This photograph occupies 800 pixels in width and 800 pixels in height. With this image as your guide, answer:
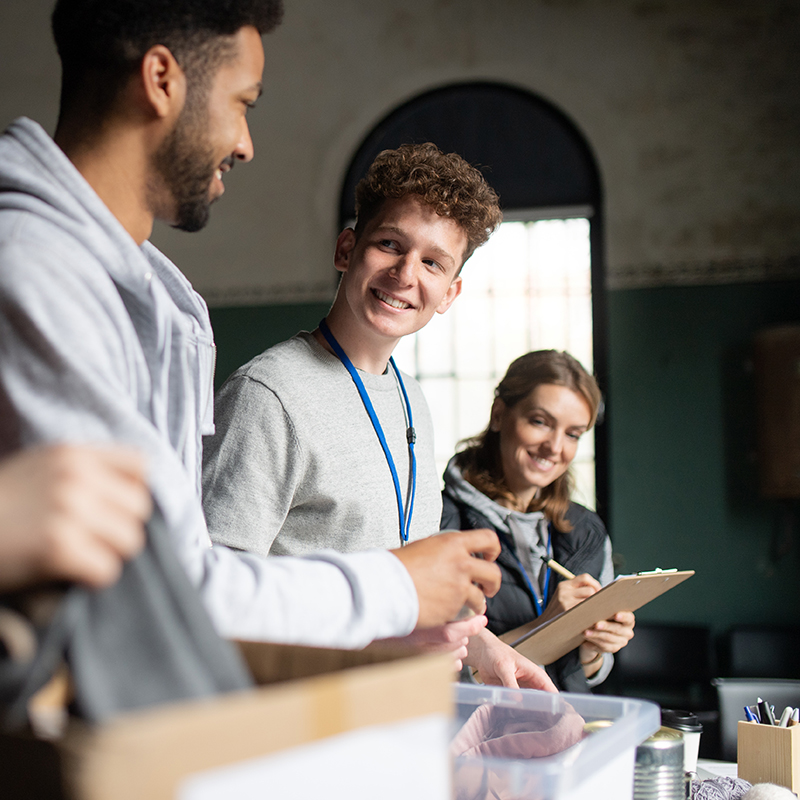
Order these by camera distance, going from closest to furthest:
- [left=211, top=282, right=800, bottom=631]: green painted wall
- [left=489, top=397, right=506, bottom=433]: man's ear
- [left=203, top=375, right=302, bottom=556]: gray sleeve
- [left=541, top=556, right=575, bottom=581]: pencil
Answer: [left=203, top=375, right=302, bottom=556]: gray sleeve < [left=541, top=556, right=575, bottom=581]: pencil < [left=489, top=397, right=506, bottom=433]: man's ear < [left=211, top=282, right=800, bottom=631]: green painted wall

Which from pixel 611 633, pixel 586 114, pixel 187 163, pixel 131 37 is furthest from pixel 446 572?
pixel 586 114

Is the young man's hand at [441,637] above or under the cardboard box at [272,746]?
under

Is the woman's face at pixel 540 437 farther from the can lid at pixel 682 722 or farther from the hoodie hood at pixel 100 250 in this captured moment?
the hoodie hood at pixel 100 250

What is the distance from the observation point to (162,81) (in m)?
0.84

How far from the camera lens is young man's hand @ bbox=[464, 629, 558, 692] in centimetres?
142

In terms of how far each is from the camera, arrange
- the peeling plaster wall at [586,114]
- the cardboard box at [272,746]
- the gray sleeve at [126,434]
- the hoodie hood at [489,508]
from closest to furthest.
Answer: the cardboard box at [272,746], the gray sleeve at [126,434], the hoodie hood at [489,508], the peeling plaster wall at [586,114]

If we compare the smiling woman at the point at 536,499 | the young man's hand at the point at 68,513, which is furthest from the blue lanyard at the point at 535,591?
the young man's hand at the point at 68,513

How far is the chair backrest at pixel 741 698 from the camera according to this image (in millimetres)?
2447

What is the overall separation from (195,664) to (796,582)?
14.7ft

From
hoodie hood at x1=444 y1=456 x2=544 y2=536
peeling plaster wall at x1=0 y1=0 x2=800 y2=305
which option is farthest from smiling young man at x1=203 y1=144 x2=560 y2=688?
peeling plaster wall at x1=0 y1=0 x2=800 y2=305

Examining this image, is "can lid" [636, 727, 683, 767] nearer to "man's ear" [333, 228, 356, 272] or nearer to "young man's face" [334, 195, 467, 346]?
"young man's face" [334, 195, 467, 346]

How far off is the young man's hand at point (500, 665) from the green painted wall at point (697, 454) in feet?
10.3

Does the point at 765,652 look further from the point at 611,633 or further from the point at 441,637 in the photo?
the point at 441,637

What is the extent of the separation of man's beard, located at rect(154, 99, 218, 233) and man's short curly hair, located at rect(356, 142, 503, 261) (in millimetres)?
739
